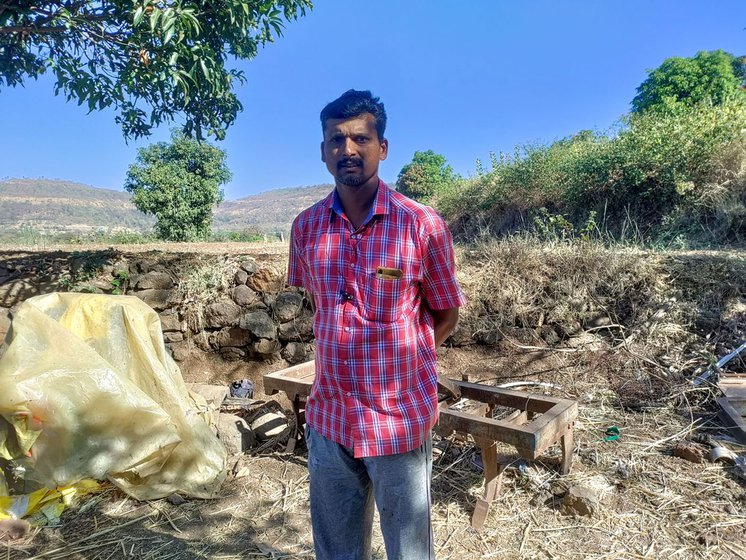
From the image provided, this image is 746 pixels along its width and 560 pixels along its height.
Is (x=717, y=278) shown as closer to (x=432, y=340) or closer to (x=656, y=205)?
(x=656, y=205)

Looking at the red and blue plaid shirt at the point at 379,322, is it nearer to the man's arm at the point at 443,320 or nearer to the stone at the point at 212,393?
the man's arm at the point at 443,320

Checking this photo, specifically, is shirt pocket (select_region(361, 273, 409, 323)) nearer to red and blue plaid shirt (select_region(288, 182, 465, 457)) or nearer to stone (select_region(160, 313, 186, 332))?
red and blue plaid shirt (select_region(288, 182, 465, 457))

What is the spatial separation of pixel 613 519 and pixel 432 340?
2.01 metres

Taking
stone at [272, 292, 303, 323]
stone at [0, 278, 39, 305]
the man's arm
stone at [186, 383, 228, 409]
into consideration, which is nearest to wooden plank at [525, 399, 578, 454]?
the man's arm

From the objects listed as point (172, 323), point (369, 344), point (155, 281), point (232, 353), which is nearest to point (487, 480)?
point (369, 344)

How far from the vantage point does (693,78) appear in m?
18.9

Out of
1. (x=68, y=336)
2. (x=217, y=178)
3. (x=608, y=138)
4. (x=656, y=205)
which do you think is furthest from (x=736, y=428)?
(x=217, y=178)

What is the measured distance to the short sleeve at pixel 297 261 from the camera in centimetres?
168

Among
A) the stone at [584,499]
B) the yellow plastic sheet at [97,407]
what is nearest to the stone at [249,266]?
the yellow plastic sheet at [97,407]

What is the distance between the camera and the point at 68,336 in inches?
116

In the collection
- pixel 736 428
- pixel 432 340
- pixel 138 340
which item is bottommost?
pixel 736 428

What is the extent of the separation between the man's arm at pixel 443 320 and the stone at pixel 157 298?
4.26 meters

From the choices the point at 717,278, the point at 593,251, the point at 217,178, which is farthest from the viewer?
the point at 217,178

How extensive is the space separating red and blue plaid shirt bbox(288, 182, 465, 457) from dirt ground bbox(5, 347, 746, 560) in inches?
60.6
